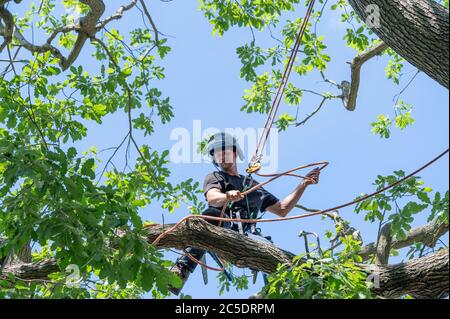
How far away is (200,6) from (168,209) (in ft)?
8.73

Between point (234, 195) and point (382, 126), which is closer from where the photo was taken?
point (234, 195)

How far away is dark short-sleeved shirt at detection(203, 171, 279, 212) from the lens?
489 centimetres

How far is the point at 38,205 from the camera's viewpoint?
3740 mm

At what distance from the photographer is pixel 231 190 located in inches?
193

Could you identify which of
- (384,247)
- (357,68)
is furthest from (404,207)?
(357,68)

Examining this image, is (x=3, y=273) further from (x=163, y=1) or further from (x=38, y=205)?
(x=163, y=1)

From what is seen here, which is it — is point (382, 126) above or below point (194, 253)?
above

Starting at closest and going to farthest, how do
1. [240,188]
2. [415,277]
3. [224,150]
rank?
1. [415,277]
2. [240,188]
3. [224,150]

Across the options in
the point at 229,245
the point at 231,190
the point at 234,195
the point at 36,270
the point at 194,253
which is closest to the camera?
the point at 234,195

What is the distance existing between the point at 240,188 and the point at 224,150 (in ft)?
1.09

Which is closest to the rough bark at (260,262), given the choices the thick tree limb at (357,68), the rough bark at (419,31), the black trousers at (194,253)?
the black trousers at (194,253)

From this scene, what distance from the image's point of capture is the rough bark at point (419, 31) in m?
2.97

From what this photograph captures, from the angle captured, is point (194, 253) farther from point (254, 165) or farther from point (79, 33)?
point (79, 33)
